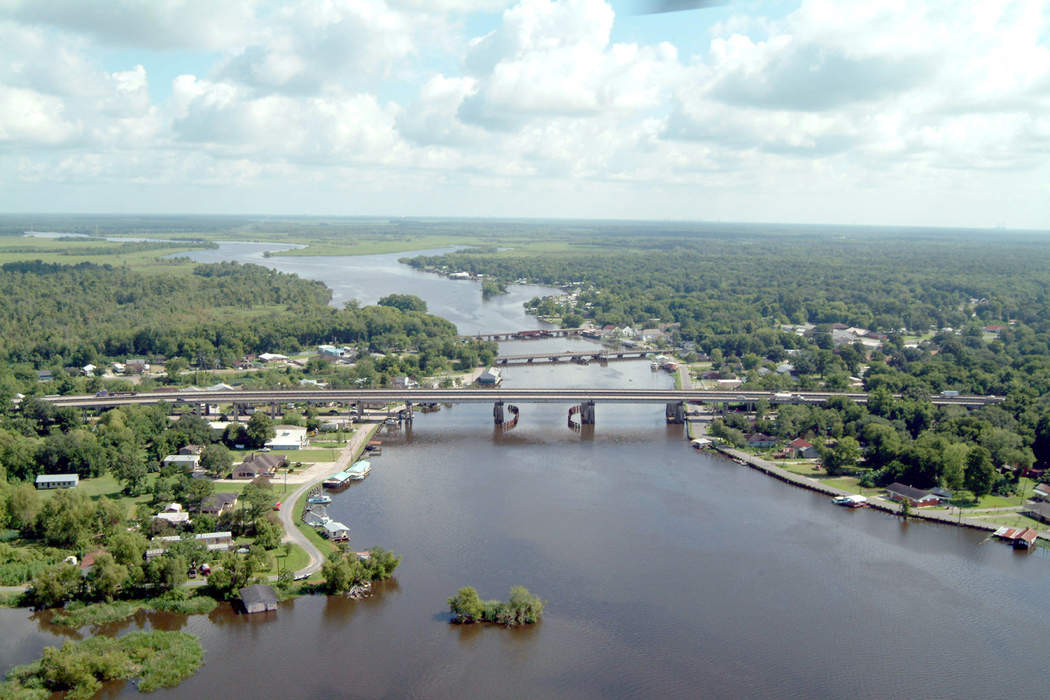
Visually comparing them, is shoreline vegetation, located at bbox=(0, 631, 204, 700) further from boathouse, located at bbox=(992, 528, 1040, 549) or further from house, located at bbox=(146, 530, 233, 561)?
boathouse, located at bbox=(992, 528, 1040, 549)

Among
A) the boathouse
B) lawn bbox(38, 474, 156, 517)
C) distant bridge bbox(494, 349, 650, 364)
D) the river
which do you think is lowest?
the river

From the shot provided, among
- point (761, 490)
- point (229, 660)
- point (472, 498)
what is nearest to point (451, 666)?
point (229, 660)

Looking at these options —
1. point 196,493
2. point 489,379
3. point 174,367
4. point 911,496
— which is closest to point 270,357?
point 174,367

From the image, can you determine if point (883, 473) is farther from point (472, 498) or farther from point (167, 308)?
point (167, 308)

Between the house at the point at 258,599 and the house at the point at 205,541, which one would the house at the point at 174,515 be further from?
the house at the point at 258,599

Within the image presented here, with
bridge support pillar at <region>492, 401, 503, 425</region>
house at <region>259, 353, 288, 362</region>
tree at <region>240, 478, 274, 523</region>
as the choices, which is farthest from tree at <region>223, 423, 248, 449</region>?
house at <region>259, 353, 288, 362</region>

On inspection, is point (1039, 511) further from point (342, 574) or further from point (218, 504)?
point (218, 504)

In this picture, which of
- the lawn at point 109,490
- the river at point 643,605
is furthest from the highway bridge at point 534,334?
the lawn at point 109,490
